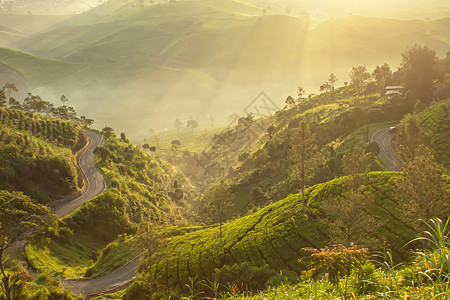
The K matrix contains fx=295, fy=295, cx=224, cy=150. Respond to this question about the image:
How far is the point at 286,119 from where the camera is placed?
605 ft

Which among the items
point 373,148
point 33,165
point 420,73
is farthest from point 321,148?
point 33,165

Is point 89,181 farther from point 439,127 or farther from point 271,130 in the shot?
point 439,127

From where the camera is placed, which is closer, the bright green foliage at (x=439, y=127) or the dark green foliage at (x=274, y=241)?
the dark green foliage at (x=274, y=241)

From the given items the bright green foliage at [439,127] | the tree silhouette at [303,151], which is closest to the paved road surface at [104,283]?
the tree silhouette at [303,151]

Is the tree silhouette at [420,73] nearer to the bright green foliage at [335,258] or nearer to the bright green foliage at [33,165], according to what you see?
the bright green foliage at [335,258]

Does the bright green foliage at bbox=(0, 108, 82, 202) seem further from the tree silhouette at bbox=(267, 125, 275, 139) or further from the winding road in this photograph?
the tree silhouette at bbox=(267, 125, 275, 139)

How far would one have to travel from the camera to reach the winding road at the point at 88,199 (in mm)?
60606

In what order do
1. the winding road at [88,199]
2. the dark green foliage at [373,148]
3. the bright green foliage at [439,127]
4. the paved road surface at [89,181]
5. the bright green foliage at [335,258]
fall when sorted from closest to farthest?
1. the bright green foliage at [335,258]
2. the winding road at [88,199]
3. the bright green foliage at [439,127]
4. the paved road surface at [89,181]
5. the dark green foliage at [373,148]

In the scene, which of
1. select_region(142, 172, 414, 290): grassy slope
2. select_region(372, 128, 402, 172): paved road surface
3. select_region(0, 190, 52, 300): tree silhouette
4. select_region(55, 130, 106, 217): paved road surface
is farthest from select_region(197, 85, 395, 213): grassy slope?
select_region(0, 190, 52, 300): tree silhouette

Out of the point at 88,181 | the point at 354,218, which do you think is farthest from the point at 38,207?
the point at 88,181

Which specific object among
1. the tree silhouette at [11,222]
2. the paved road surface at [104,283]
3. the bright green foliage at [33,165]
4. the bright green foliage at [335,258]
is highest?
the bright green foliage at [335,258]

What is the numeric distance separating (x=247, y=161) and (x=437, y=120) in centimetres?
8412

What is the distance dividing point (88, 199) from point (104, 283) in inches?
1560

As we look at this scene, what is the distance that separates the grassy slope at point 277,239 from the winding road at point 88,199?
1369 centimetres
